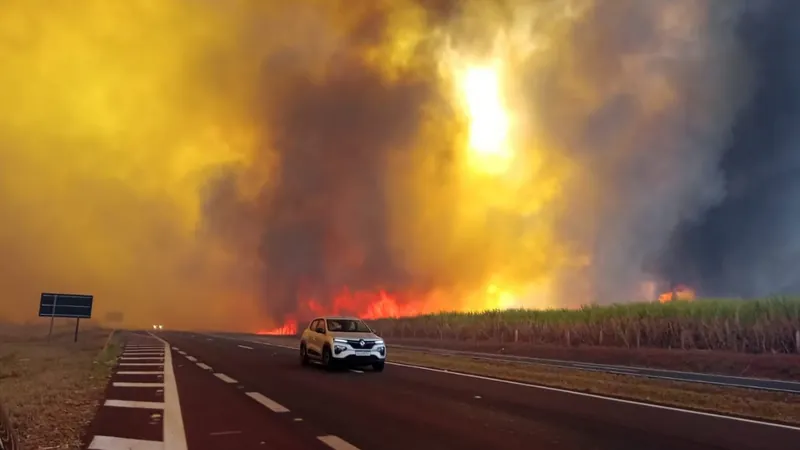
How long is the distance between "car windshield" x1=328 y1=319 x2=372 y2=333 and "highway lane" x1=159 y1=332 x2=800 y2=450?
17.3 ft

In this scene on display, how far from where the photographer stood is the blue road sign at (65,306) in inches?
1894

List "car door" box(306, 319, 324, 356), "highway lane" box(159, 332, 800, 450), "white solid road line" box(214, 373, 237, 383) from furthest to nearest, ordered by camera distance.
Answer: "car door" box(306, 319, 324, 356), "white solid road line" box(214, 373, 237, 383), "highway lane" box(159, 332, 800, 450)

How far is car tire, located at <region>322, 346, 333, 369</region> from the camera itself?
18.5 metres

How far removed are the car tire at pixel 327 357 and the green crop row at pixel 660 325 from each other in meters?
19.8

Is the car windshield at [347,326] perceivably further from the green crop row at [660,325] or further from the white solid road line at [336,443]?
the green crop row at [660,325]

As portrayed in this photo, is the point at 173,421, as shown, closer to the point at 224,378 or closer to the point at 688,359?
the point at 224,378

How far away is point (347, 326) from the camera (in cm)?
2050

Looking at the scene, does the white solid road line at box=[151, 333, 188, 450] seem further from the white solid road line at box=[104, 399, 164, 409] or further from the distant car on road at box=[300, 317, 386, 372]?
the distant car on road at box=[300, 317, 386, 372]

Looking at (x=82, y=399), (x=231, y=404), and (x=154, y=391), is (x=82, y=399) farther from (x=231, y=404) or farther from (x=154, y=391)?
(x=231, y=404)

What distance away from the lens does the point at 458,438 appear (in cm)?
786

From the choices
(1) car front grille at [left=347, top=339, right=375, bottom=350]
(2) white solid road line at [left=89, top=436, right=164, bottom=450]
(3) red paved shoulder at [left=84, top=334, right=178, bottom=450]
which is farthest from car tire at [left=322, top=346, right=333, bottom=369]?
(2) white solid road line at [left=89, top=436, right=164, bottom=450]

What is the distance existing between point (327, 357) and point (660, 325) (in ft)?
67.4

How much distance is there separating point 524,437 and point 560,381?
8.98 m

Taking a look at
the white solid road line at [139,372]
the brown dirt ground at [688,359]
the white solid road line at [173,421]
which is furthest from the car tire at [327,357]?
the brown dirt ground at [688,359]
